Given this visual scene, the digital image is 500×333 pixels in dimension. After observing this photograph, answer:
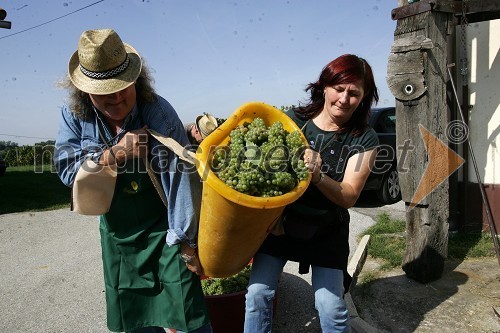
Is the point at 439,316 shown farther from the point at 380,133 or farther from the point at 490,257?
the point at 380,133

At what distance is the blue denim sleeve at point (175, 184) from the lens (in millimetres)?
2145

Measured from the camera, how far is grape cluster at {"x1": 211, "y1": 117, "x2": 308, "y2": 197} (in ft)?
6.35

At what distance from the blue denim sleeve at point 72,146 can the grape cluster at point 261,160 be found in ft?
2.18

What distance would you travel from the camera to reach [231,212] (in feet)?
6.34

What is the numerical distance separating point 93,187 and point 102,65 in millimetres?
592

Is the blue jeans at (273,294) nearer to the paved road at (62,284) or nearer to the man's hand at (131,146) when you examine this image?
the man's hand at (131,146)

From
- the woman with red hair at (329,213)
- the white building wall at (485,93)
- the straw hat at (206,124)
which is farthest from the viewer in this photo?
the white building wall at (485,93)

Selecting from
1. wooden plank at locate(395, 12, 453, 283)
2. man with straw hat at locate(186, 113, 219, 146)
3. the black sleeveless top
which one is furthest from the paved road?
man with straw hat at locate(186, 113, 219, 146)

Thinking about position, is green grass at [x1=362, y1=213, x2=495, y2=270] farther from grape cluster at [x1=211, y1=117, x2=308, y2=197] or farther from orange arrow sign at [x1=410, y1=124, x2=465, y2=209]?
grape cluster at [x1=211, y1=117, x2=308, y2=197]

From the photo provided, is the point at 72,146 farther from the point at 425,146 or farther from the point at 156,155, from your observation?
the point at 425,146

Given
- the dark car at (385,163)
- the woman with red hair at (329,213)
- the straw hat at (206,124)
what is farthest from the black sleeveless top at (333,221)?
the dark car at (385,163)

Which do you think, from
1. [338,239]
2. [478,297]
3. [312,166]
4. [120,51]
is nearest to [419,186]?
[478,297]

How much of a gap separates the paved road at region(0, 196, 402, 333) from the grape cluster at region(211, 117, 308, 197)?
1.93 metres

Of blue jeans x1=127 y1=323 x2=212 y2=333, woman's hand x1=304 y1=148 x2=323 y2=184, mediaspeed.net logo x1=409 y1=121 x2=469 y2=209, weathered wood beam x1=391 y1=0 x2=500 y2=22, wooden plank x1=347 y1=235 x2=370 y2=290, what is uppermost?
weathered wood beam x1=391 y1=0 x2=500 y2=22
